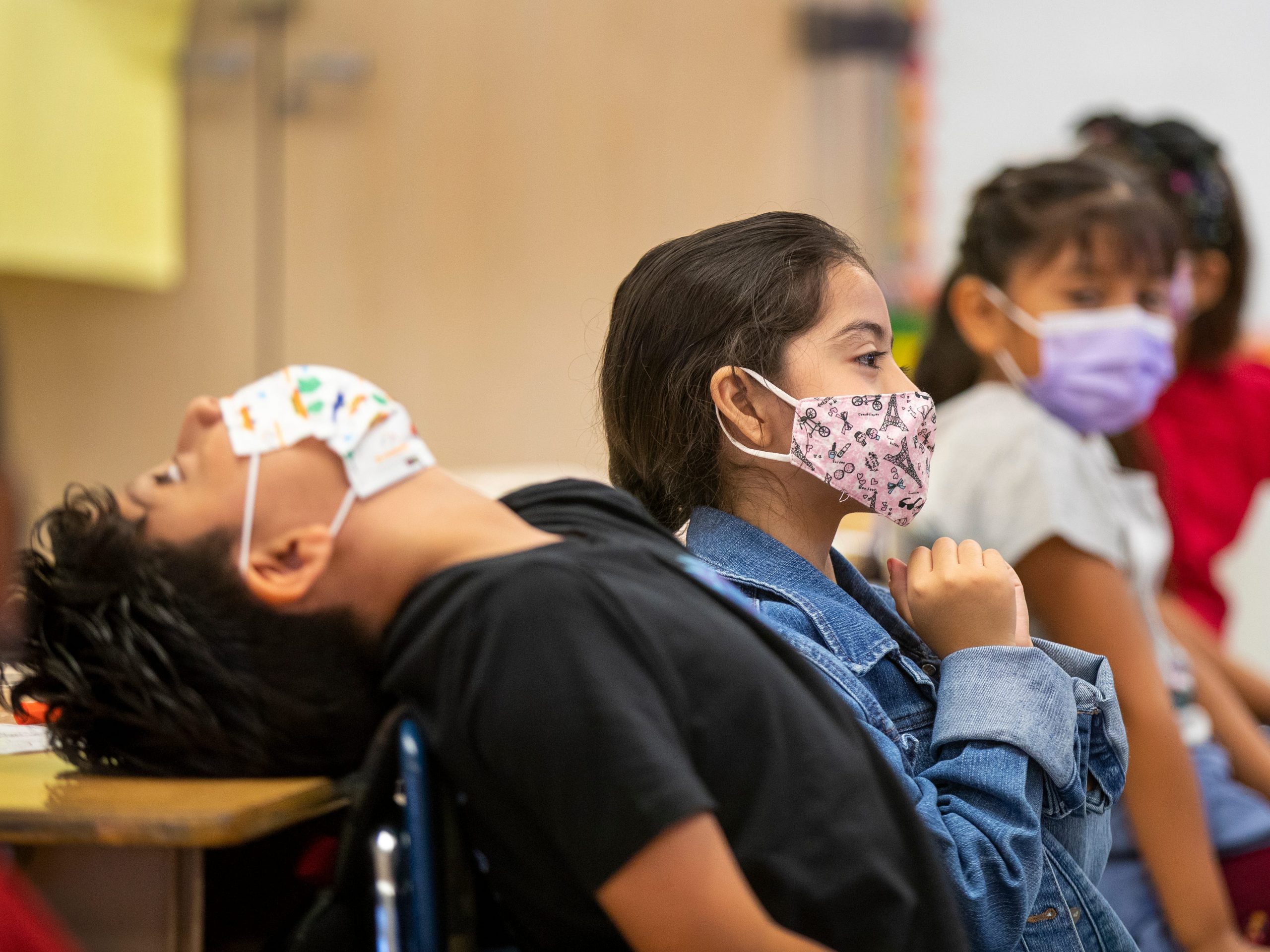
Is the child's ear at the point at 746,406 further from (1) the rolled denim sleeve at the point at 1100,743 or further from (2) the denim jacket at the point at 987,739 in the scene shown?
(1) the rolled denim sleeve at the point at 1100,743

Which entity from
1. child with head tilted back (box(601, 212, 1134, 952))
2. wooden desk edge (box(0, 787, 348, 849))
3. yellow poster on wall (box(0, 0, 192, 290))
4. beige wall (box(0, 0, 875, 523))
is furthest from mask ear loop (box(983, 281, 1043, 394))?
yellow poster on wall (box(0, 0, 192, 290))

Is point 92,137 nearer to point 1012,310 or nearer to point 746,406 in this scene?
point 1012,310

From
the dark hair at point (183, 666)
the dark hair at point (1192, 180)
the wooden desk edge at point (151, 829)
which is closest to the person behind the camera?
the wooden desk edge at point (151, 829)

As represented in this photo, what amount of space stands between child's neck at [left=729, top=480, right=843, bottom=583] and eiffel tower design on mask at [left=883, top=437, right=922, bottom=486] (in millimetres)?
65

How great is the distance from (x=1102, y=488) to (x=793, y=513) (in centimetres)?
64

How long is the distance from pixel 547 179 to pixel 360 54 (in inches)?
20.9

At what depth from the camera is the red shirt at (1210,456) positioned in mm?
2258

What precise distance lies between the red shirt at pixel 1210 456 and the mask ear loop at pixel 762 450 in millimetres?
1351

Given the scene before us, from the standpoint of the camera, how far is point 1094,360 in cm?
173

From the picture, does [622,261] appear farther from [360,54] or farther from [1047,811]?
[1047,811]

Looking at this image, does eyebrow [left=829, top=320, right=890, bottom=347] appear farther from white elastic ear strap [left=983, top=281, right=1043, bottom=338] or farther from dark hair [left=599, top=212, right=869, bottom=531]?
white elastic ear strap [left=983, top=281, right=1043, bottom=338]

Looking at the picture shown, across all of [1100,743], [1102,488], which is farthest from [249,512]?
A: [1102,488]

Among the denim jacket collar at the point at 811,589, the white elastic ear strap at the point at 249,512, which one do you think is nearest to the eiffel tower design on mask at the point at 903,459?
the denim jacket collar at the point at 811,589

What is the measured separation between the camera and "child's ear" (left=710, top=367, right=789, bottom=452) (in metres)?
1.11
